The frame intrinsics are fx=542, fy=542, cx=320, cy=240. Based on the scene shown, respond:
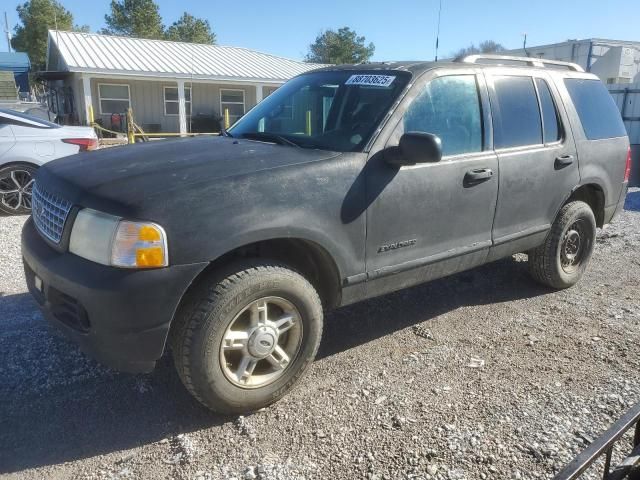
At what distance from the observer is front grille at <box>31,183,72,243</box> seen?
277cm

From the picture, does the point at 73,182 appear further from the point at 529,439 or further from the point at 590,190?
the point at 590,190

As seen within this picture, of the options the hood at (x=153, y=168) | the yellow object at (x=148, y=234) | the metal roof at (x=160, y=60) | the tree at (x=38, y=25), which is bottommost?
the yellow object at (x=148, y=234)

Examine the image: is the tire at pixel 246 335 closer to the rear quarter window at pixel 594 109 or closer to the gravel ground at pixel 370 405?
the gravel ground at pixel 370 405

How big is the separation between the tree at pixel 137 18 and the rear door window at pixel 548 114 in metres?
48.3

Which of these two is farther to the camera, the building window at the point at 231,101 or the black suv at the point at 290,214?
the building window at the point at 231,101

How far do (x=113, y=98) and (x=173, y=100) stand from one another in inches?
96.4

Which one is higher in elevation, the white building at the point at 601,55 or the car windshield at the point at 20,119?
the white building at the point at 601,55

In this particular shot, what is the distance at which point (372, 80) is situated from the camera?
3.60 metres

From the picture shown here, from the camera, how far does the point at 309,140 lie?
3.41 metres

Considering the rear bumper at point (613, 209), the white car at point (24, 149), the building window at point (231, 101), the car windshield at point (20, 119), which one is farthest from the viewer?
the building window at point (231, 101)

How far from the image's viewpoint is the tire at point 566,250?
4.57 meters

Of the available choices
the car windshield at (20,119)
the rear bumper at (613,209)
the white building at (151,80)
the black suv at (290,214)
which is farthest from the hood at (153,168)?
the white building at (151,80)

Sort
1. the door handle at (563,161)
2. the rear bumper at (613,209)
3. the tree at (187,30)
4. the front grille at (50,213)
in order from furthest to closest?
the tree at (187,30)
the rear bumper at (613,209)
the door handle at (563,161)
the front grille at (50,213)

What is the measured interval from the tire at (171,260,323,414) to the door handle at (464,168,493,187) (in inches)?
53.7
